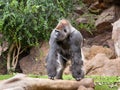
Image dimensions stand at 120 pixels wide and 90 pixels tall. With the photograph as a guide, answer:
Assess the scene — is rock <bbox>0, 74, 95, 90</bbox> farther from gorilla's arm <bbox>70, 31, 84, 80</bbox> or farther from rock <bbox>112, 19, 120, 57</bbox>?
rock <bbox>112, 19, 120, 57</bbox>

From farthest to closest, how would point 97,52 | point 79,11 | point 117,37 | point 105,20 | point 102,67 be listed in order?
point 79,11 < point 105,20 < point 97,52 < point 117,37 < point 102,67

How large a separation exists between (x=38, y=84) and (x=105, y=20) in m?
8.39

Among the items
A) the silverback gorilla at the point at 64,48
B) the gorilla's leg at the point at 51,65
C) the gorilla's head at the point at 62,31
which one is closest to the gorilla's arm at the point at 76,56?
the silverback gorilla at the point at 64,48

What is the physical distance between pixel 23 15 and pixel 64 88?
6799 millimetres

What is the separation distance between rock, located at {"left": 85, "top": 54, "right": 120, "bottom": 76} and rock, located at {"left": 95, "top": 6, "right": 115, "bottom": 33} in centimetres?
317

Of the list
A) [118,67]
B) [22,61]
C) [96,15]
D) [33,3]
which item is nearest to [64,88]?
[118,67]

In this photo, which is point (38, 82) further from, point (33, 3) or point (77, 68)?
point (33, 3)

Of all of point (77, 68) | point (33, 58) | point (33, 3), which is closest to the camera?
point (77, 68)

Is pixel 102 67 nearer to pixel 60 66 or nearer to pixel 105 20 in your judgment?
pixel 105 20

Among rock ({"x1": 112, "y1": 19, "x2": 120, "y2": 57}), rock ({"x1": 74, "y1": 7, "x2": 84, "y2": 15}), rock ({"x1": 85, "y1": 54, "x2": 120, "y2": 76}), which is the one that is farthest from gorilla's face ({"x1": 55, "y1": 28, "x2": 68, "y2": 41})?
rock ({"x1": 74, "y1": 7, "x2": 84, "y2": 15})

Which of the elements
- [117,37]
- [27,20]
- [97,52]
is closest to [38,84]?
[117,37]

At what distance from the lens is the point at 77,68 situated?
6613 millimetres

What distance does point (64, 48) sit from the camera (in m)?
6.77

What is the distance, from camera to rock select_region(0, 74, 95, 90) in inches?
223
